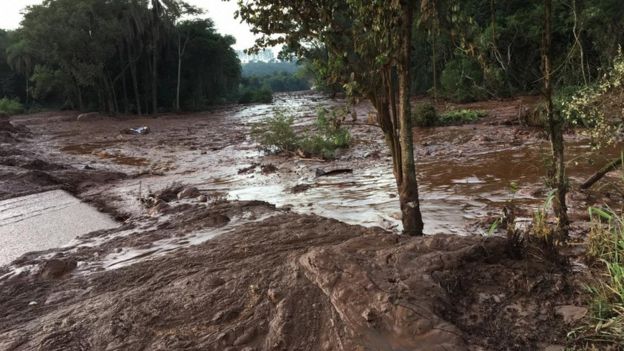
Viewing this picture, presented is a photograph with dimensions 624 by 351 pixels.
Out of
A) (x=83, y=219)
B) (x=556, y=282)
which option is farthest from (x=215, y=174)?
(x=556, y=282)

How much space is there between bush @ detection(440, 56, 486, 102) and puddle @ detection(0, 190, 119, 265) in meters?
20.2

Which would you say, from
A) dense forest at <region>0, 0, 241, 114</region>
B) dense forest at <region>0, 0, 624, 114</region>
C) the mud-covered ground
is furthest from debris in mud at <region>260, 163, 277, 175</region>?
dense forest at <region>0, 0, 241, 114</region>

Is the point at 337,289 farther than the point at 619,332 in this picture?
Yes

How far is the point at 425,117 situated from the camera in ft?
54.5

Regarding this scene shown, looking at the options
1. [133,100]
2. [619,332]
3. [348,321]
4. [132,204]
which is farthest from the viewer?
[133,100]

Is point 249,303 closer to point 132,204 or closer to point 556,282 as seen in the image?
point 556,282

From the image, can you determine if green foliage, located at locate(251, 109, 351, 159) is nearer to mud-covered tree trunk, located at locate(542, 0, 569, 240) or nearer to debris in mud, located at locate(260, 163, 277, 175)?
debris in mud, located at locate(260, 163, 277, 175)

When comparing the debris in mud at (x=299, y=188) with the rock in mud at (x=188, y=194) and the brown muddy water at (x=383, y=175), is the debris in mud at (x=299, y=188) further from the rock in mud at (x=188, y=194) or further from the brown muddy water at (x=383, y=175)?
the rock in mud at (x=188, y=194)

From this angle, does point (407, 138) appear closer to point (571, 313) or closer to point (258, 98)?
point (571, 313)

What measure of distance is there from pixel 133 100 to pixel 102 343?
4389cm

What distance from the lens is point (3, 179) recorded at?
32.8ft

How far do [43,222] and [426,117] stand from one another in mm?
12591

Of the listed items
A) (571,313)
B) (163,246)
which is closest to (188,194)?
(163,246)

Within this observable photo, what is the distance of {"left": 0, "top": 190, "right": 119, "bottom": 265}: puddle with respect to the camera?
5.91m
